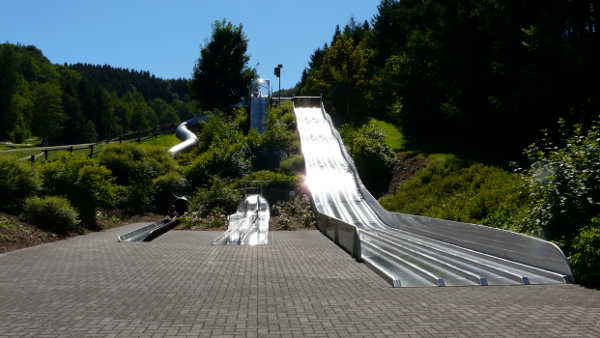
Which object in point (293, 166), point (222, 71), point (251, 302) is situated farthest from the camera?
point (222, 71)

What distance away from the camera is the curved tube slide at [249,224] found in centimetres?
1584

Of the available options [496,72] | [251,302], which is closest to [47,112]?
[496,72]

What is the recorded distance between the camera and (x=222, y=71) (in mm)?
52375

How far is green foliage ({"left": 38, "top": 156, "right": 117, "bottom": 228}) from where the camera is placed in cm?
1708

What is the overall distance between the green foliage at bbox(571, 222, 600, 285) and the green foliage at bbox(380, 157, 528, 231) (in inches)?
111

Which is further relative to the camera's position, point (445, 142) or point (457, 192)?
point (445, 142)

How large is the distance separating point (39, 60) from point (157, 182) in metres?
125

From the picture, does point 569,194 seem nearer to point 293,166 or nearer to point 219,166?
point 293,166

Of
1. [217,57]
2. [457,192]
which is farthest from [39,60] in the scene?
[457,192]

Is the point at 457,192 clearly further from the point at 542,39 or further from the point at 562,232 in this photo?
the point at 562,232

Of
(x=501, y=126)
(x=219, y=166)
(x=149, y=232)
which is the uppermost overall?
(x=501, y=126)

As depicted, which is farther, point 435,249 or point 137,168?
point 137,168

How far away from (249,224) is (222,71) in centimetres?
3590

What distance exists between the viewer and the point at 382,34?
58.1 metres
